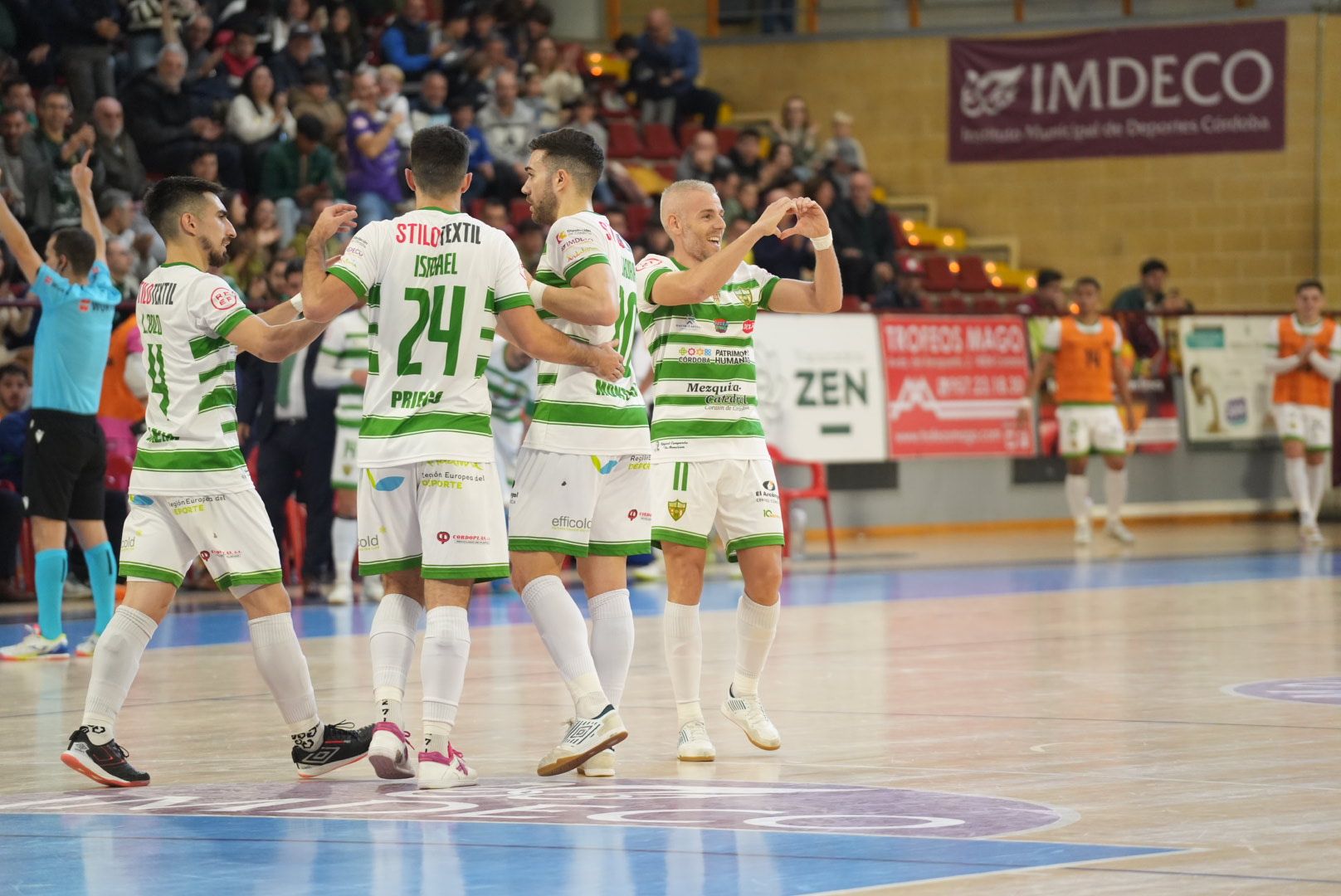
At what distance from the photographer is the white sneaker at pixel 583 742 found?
6.17m

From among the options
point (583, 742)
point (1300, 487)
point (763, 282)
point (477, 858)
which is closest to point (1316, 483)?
point (1300, 487)

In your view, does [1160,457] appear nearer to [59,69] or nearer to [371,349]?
[59,69]

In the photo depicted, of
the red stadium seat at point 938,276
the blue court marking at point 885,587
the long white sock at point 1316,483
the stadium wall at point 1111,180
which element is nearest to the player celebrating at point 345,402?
the blue court marking at point 885,587

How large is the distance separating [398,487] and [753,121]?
19626mm

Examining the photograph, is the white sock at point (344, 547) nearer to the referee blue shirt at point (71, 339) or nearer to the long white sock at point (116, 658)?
the referee blue shirt at point (71, 339)

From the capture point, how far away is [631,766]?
6.61m

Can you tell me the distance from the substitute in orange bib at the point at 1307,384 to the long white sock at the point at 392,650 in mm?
14082

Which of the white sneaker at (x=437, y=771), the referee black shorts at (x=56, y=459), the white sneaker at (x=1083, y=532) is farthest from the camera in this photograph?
the white sneaker at (x=1083, y=532)

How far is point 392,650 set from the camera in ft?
20.5

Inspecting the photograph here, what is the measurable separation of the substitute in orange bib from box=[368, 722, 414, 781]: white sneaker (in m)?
14.2

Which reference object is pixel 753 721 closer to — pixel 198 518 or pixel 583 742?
pixel 583 742

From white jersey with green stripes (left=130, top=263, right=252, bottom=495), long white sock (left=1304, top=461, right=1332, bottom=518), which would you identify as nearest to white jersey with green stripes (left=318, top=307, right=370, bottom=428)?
white jersey with green stripes (left=130, top=263, right=252, bottom=495)

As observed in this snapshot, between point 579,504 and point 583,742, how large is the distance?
0.81 meters

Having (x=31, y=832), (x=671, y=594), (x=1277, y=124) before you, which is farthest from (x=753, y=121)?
(x=31, y=832)
